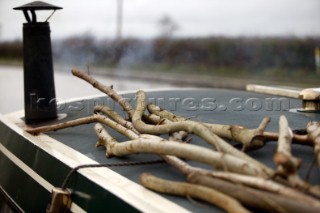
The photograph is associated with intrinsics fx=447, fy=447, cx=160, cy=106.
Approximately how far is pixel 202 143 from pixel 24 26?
5.97ft

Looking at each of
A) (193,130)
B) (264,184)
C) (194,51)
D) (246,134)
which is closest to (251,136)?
(246,134)

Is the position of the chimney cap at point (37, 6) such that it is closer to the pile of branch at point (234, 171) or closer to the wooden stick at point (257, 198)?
the pile of branch at point (234, 171)

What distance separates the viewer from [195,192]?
1456 mm

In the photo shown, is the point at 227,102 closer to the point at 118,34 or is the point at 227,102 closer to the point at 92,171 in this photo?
the point at 92,171

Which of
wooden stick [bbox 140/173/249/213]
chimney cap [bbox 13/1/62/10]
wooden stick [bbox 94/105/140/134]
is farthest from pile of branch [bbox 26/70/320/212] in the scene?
chimney cap [bbox 13/1/62/10]

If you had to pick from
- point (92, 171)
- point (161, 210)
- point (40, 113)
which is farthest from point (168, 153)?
point (40, 113)

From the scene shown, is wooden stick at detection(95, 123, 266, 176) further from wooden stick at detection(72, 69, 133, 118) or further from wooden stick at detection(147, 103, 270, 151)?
wooden stick at detection(72, 69, 133, 118)

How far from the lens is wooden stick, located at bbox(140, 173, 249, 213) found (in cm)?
131

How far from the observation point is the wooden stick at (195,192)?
131 cm

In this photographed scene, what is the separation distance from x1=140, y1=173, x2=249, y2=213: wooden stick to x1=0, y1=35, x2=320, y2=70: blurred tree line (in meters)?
15.7

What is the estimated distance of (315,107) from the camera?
278cm

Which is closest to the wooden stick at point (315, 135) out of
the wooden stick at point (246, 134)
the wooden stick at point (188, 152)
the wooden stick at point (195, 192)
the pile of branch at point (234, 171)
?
the pile of branch at point (234, 171)

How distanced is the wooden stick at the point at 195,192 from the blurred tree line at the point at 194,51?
15685 millimetres

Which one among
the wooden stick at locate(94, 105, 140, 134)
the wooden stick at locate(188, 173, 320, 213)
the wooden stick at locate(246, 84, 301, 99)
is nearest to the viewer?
the wooden stick at locate(188, 173, 320, 213)
